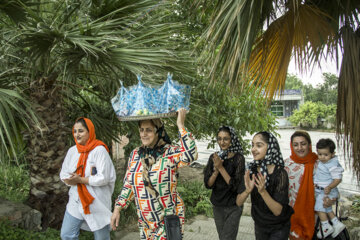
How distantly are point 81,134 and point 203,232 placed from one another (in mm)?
2861

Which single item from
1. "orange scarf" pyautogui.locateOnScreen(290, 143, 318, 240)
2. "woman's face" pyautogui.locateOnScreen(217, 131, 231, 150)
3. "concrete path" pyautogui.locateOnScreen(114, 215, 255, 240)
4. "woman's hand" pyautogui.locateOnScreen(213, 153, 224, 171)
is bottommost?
"concrete path" pyautogui.locateOnScreen(114, 215, 255, 240)

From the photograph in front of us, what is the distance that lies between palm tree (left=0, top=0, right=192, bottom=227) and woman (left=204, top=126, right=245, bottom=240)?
116 cm

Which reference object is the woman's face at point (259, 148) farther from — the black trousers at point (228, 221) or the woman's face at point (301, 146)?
the black trousers at point (228, 221)

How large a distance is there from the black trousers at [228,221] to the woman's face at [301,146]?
84cm

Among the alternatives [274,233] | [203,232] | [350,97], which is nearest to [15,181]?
[203,232]

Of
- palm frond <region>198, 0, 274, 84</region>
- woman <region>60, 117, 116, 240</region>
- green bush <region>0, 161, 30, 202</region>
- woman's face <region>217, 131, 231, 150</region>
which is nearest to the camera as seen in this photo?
palm frond <region>198, 0, 274, 84</region>

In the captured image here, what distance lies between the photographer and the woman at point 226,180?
3258mm

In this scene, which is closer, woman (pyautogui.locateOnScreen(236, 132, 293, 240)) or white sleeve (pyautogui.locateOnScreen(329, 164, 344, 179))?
woman (pyautogui.locateOnScreen(236, 132, 293, 240))

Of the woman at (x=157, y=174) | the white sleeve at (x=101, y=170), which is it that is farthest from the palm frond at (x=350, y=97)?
the white sleeve at (x=101, y=170)

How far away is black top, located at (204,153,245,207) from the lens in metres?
3.28

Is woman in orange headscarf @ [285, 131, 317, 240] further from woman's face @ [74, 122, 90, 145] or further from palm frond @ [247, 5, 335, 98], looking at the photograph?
woman's face @ [74, 122, 90, 145]

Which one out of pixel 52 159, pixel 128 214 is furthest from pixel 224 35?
pixel 128 214

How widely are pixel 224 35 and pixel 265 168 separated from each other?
1187 mm

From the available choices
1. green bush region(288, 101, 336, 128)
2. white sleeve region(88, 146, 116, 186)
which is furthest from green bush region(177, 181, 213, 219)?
green bush region(288, 101, 336, 128)
